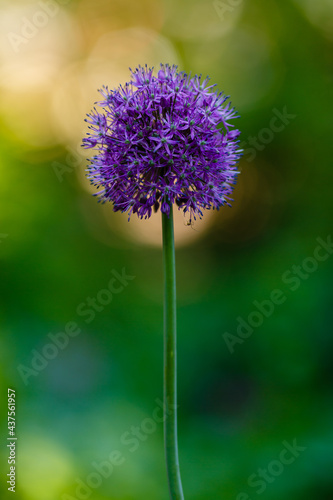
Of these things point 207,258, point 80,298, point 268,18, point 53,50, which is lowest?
point 207,258

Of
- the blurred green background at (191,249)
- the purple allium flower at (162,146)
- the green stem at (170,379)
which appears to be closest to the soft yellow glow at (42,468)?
the blurred green background at (191,249)

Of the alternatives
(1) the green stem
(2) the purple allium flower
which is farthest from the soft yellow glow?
(2) the purple allium flower

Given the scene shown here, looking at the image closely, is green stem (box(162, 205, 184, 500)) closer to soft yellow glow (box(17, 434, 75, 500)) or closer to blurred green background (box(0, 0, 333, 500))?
soft yellow glow (box(17, 434, 75, 500))

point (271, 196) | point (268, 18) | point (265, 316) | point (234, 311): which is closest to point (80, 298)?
point (234, 311)

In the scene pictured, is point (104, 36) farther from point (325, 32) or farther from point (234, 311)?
point (234, 311)

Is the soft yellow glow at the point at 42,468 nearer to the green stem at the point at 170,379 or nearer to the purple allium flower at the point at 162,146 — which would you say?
the green stem at the point at 170,379
